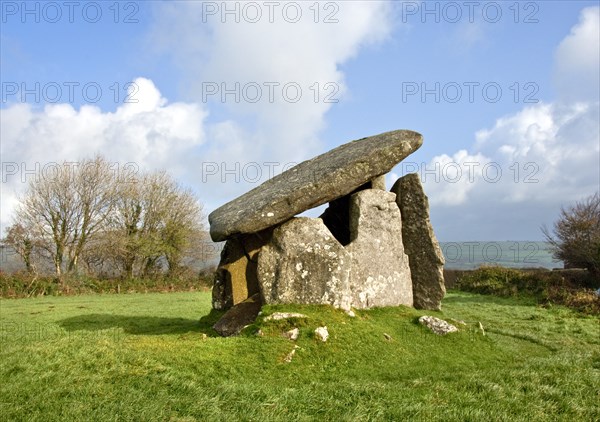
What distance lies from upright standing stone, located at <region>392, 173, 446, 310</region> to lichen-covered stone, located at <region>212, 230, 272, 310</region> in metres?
4.00

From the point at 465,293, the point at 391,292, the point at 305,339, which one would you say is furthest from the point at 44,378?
the point at 465,293

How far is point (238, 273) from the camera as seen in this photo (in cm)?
1225

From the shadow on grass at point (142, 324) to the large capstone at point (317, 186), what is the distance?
8.09 ft

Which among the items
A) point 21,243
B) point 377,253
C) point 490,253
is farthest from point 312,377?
point 21,243

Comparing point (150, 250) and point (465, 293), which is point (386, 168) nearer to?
point (465, 293)

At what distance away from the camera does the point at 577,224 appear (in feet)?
88.0

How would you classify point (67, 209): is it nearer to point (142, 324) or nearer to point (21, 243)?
point (21, 243)

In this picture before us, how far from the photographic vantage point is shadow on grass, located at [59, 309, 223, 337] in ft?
39.5

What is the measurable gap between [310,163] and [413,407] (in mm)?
7964

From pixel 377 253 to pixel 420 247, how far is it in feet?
5.91

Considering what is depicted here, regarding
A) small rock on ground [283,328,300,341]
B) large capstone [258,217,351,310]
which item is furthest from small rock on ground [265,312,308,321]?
large capstone [258,217,351,310]

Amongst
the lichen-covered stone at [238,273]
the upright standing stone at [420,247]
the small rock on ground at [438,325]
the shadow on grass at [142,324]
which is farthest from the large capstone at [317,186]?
the small rock on ground at [438,325]

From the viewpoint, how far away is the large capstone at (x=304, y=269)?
10391 mm

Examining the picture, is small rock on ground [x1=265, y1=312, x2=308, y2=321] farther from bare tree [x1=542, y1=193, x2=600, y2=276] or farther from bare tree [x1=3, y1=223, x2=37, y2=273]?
bare tree [x1=3, y1=223, x2=37, y2=273]
